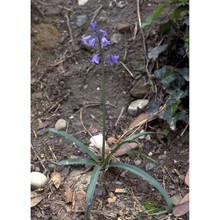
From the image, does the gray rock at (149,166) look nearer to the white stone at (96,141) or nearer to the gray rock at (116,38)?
the white stone at (96,141)

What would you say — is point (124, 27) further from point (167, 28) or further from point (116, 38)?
point (167, 28)

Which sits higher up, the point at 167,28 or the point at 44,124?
the point at 167,28

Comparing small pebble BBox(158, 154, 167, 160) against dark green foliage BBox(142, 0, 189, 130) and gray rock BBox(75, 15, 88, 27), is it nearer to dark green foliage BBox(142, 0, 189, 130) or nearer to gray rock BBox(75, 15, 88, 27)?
dark green foliage BBox(142, 0, 189, 130)

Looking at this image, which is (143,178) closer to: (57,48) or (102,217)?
(102,217)

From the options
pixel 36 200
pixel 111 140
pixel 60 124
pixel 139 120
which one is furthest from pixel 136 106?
pixel 36 200
